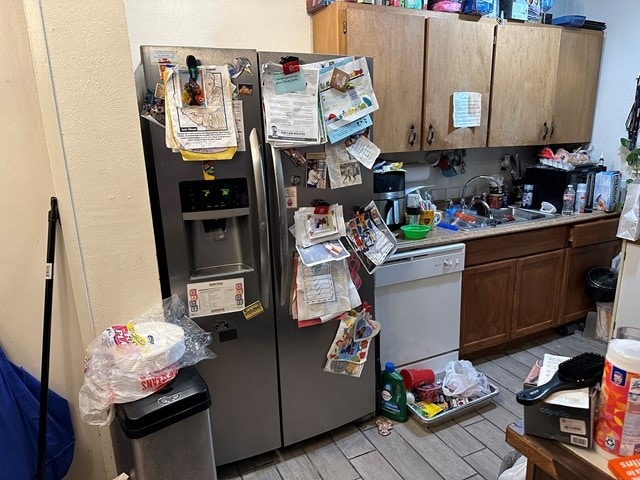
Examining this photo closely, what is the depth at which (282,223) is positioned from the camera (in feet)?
5.84

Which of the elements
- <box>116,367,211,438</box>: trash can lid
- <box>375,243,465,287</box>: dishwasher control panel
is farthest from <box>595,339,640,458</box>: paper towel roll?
<box>375,243,465,287</box>: dishwasher control panel

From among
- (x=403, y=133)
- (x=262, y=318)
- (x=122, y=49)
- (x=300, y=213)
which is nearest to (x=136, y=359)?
(x=262, y=318)

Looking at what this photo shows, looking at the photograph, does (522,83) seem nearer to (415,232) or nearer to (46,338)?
(415,232)

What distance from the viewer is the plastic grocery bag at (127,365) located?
1354 mm

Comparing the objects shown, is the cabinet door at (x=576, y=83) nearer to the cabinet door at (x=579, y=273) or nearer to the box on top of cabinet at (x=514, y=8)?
the box on top of cabinet at (x=514, y=8)

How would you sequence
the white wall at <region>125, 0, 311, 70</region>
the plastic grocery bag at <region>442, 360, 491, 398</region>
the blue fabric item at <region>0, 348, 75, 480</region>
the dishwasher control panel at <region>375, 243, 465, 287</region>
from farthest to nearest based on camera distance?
1. the plastic grocery bag at <region>442, 360, 491, 398</region>
2. the dishwasher control panel at <region>375, 243, 465, 287</region>
3. the white wall at <region>125, 0, 311, 70</region>
4. the blue fabric item at <region>0, 348, 75, 480</region>

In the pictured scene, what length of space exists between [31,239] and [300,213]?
103 cm

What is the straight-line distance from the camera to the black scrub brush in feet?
2.68

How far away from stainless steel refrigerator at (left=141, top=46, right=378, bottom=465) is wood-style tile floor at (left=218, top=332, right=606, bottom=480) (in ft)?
0.31

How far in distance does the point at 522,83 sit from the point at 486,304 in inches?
59.0

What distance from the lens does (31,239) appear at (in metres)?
1.61

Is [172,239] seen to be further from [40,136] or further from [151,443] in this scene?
[151,443]

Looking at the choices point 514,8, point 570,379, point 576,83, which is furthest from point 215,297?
point 576,83

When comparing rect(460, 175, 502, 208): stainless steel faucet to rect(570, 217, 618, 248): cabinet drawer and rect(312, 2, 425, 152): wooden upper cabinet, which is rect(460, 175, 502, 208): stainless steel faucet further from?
rect(312, 2, 425, 152): wooden upper cabinet
